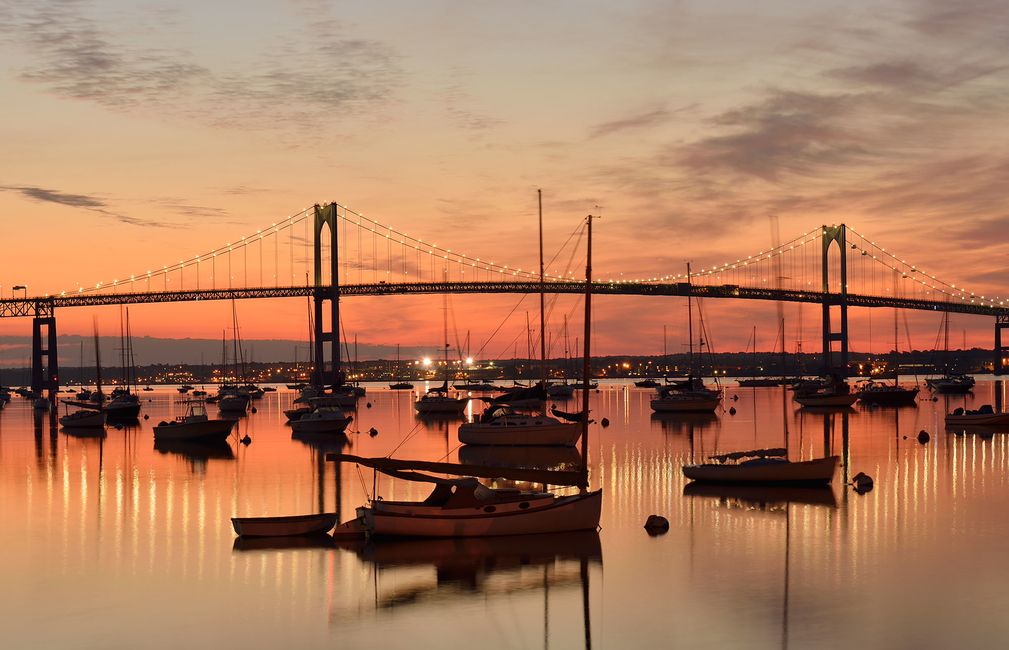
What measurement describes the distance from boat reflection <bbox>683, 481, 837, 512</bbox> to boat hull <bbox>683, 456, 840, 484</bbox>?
0.59 feet

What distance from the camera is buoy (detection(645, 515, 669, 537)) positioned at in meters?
21.6

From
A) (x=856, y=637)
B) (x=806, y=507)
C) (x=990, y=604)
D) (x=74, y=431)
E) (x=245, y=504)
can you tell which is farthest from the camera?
(x=74, y=431)

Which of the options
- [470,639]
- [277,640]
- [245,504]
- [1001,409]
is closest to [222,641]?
[277,640]

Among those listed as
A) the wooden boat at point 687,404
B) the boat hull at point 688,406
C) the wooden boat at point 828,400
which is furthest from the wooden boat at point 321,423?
the wooden boat at point 828,400

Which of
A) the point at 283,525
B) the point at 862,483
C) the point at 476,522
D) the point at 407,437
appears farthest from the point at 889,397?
the point at 283,525

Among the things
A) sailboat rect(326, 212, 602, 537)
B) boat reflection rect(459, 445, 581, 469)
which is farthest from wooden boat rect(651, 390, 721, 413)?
sailboat rect(326, 212, 602, 537)

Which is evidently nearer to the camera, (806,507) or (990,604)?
(990,604)

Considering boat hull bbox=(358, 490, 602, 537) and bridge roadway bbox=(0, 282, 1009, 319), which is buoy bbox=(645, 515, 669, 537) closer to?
boat hull bbox=(358, 490, 602, 537)

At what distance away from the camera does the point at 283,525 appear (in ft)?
69.7

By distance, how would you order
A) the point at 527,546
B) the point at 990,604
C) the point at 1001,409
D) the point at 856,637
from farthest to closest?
the point at 1001,409 → the point at 527,546 → the point at 990,604 → the point at 856,637

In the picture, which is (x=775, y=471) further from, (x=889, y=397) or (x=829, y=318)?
(x=829, y=318)

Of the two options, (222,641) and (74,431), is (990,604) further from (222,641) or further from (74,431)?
(74,431)

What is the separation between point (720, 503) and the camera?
25500 mm

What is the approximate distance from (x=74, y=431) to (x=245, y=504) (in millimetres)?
34357
